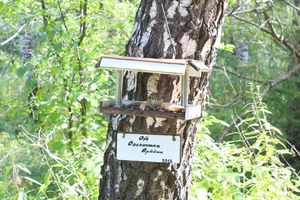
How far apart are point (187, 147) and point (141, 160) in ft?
0.70

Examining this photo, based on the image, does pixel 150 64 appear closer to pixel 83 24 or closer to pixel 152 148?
pixel 152 148

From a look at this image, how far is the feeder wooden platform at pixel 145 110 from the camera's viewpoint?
1.83m

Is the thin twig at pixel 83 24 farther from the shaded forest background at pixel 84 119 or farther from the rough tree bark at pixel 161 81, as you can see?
the rough tree bark at pixel 161 81

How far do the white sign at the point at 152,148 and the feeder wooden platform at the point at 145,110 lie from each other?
120 mm

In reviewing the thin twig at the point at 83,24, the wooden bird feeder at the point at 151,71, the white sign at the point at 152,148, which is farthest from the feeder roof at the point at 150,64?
the thin twig at the point at 83,24

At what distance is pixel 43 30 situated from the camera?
145 inches

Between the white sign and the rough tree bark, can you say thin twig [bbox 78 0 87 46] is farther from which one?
the white sign

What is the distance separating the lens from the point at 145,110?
1871mm

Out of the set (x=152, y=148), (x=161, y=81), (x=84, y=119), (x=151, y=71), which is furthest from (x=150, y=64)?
(x=84, y=119)

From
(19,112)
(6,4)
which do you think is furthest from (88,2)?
(19,112)

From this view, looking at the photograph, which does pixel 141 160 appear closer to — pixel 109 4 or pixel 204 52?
pixel 204 52

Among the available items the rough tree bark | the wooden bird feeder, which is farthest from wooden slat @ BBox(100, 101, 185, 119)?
the rough tree bark

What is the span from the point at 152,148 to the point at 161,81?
0.25 metres

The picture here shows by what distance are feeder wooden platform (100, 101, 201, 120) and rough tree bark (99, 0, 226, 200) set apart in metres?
0.07
